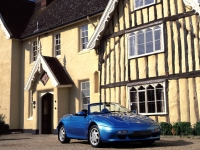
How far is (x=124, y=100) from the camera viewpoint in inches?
642

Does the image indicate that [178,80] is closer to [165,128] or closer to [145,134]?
[165,128]

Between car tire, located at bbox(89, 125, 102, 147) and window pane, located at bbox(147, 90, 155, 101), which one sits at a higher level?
window pane, located at bbox(147, 90, 155, 101)

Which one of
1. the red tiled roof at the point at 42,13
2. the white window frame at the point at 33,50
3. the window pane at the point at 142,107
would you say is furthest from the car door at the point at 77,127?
the white window frame at the point at 33,50

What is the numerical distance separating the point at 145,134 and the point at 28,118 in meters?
14.2

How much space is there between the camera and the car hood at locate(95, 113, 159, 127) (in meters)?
9.52

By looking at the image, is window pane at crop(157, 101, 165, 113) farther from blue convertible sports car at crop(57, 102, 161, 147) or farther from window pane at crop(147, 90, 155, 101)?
blue convertible sports car at crop(57, 102, 161, 147)

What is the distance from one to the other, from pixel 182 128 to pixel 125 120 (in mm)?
4420

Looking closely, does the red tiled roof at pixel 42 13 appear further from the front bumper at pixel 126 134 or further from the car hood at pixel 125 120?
the front bumper at pixel 126 134

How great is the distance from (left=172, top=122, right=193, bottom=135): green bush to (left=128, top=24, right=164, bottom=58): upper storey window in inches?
136

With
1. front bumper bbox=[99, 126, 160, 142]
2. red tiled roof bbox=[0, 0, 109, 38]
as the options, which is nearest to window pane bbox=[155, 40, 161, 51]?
red tiled roof bbox=[0, 0, 109, 38]

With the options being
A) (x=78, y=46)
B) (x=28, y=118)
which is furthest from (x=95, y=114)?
(x=28, y=118)

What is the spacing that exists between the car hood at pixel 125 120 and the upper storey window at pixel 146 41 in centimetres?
558

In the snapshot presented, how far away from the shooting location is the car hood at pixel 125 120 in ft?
31.2

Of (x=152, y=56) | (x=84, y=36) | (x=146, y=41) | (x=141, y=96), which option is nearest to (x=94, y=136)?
(x=141, y=96)
